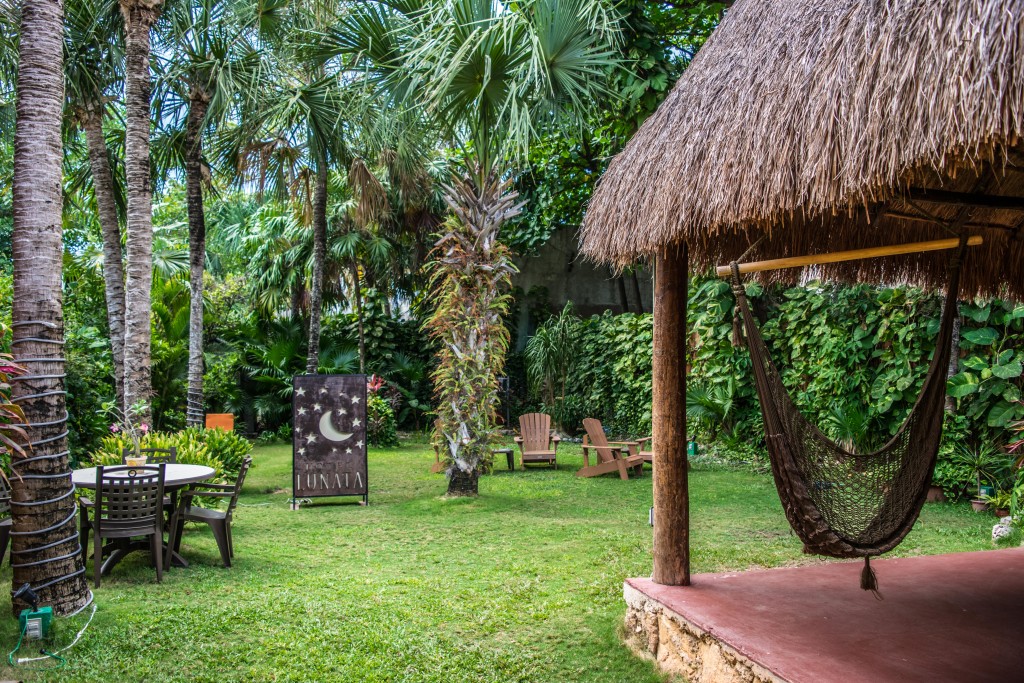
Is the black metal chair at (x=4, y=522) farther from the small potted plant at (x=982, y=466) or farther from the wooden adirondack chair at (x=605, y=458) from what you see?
the small potted plant at (x=982, y=466)

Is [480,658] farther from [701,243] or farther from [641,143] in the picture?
[641,143]

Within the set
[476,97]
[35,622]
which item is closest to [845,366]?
[476,97]

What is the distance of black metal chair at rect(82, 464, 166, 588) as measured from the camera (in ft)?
17.2

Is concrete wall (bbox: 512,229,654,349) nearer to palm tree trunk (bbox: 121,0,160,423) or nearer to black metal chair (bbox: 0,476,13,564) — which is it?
palm tree trunk (bbox: 121,0,160,423)

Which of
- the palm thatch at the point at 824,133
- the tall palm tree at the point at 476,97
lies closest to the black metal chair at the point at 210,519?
the tall palm tree at the point at 476,97

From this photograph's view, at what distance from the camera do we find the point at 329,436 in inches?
338

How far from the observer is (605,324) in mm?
13953

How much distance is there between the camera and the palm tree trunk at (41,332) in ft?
14.3

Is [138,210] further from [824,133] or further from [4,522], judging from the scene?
[824,133]

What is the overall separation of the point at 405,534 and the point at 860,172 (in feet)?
18.0

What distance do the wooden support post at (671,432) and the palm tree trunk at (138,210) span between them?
231 inches

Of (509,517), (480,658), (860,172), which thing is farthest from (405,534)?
(860,172)

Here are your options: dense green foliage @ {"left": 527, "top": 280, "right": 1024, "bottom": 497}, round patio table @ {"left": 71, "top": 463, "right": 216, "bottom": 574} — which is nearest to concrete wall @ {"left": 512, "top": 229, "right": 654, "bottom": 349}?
dense green foliage @ {"left": 527, "top": 280, "right": 1024, "bottom": 497}

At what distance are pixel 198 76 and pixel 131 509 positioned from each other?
6298 millimetres
